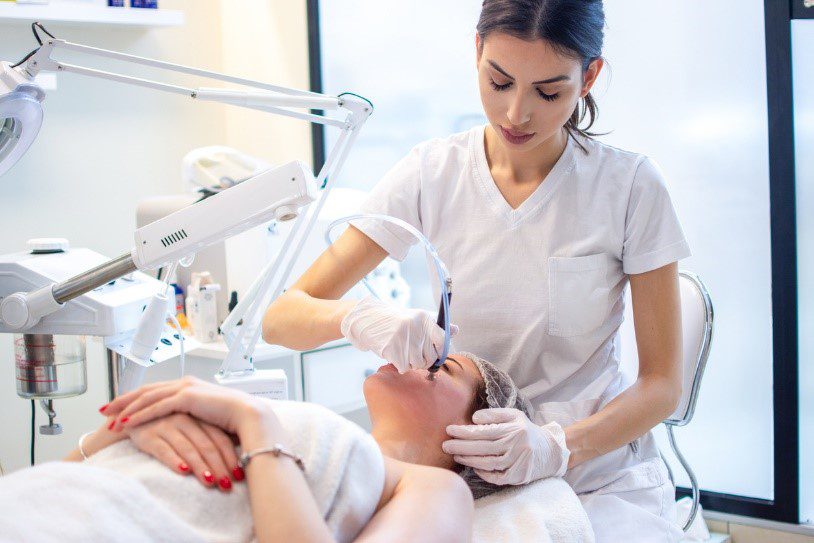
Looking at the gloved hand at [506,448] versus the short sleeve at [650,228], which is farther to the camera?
the short sleeve at [650,228]

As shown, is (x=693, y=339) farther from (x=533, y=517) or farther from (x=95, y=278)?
(x=95, y=278)

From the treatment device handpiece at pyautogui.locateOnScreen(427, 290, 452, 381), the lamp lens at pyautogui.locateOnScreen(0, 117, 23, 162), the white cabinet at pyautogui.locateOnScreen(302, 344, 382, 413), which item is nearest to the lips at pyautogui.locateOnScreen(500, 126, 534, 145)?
the treatment device handpiece at pyautogui.locateOnScreen(427, 290, 452, 381)

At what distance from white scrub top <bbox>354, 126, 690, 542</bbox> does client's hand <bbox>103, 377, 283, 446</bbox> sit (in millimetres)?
619

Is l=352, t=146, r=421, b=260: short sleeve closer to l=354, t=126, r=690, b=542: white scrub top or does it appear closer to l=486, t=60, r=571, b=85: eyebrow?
l=354, t=126, r=690, b=542: white scrub top

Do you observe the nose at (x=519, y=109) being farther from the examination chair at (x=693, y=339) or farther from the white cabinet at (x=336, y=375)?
the white cabinet at (x=336, y=375)

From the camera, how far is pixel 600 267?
1.54 m

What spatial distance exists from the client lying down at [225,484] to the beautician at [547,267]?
33 centimetres

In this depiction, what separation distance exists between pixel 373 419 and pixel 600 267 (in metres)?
0.49

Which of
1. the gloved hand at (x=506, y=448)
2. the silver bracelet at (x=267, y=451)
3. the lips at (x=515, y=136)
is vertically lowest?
the gloved hand at (x=506, y=448)

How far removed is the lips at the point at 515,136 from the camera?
1491 millimetres

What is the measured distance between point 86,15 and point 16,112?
180cm

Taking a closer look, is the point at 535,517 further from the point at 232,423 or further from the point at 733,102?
the point at 733,102

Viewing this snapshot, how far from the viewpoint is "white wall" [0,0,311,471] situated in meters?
3.00

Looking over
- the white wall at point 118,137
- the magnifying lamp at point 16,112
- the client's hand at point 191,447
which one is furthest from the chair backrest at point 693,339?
the white wall at point 118,137
